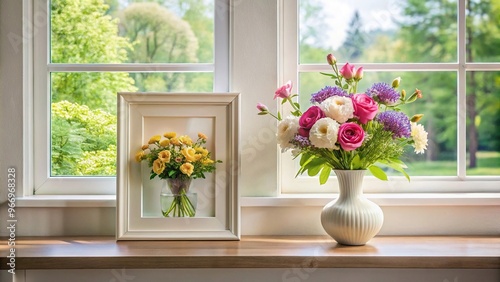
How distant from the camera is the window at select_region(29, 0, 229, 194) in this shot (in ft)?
7.11

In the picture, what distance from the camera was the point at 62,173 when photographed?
2184 mm

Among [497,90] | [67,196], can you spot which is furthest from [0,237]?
[497,90]

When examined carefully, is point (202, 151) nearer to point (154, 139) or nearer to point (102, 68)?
point (154, 139)

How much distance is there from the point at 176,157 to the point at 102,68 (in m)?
0.54

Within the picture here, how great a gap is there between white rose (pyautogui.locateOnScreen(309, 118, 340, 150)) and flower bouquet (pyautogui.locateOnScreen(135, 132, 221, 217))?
1.38ft

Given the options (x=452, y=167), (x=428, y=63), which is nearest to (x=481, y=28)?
(x=428, y=63)

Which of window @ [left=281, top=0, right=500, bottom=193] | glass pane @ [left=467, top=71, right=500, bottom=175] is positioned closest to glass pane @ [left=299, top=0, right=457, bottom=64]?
window @ [left=281, top=0, right=500, bottom=193]

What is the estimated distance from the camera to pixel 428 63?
2.20 metres

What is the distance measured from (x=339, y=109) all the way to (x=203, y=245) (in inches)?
26.3

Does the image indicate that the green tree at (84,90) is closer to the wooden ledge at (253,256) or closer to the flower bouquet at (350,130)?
the wooden ledge at (253,256)

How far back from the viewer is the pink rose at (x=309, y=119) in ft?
5.96

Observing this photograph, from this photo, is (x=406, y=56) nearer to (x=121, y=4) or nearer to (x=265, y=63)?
(x=265, y=63)

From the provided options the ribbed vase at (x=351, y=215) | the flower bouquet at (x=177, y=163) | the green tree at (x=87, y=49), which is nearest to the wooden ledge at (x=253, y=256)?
the ribbed vase at (x=351, y=215)

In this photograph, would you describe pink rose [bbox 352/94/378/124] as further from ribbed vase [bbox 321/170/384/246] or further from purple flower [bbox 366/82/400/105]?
ribbed vase [bbox 321/170/384/246]
